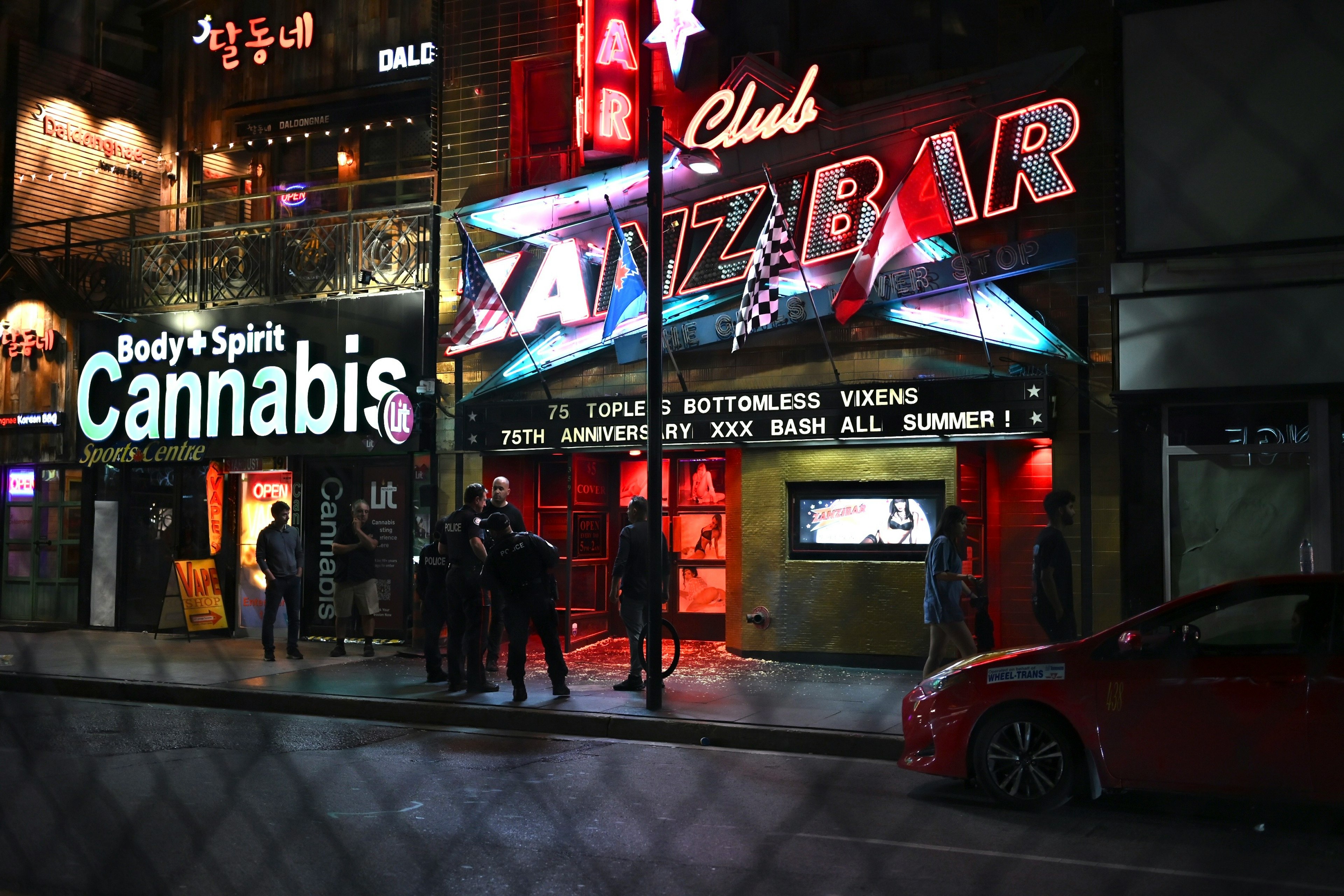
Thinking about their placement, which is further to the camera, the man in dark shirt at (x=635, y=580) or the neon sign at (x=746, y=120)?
the neon sign at (x=746, y=120)

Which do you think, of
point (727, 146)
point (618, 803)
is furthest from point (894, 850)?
point (727, 146)

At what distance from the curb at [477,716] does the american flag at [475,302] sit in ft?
17.5

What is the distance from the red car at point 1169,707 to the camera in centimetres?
617

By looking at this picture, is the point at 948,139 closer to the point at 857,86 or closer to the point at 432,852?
the point at 857,86

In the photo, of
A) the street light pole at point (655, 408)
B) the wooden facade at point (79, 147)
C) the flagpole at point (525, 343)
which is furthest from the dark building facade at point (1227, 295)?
the wooden facade at point (79, 147)

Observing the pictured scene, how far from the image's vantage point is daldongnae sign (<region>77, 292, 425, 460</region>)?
15172 millimetres

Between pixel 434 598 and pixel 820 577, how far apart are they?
402 centimetres

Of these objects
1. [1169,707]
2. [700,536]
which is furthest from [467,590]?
[1169,707]

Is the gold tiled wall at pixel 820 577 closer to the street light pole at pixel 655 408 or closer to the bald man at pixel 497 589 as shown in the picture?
the bald man at pixel 497 589

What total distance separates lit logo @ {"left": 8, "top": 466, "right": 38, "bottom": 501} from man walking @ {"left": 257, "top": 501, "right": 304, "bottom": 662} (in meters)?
5.82

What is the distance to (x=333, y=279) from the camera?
15688mm

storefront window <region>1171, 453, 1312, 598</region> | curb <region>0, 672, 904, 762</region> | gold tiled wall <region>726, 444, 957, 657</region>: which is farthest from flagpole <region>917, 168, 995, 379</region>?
curb <region>0, 672, 904, 762</region>

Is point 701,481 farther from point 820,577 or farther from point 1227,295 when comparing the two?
point 1227,295

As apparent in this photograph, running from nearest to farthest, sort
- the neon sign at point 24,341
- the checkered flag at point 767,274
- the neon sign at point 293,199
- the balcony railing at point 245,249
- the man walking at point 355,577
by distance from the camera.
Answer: the checkered flag at point 767,274 < the man walking at point 355,577 < the balcony railing at point 245,249 < the neon sign at point 293,199 < the neon sign at point 24,341
